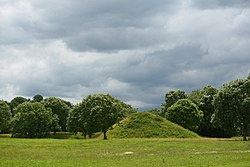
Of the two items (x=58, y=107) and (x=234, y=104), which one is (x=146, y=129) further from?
(x=58, y=107)

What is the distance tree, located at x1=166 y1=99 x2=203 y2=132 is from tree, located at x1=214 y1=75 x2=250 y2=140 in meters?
32.8

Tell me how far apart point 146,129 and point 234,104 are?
21.4 metres

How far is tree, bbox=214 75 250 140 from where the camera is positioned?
78188mm

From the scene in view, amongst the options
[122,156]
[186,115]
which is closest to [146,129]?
[186,115]

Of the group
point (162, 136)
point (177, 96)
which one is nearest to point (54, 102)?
point (177, 96)

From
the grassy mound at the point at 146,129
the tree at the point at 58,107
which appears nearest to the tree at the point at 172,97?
the tree at the point at 58,107

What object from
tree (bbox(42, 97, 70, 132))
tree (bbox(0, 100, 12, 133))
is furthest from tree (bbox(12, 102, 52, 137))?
tree (bbox(42, 97, 70, 132))

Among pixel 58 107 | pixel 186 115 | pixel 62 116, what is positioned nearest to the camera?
pixel 186 115

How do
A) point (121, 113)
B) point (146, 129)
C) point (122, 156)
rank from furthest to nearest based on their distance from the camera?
1. point (121, 113)
2. point (146, 129)
3. point (122, 156)

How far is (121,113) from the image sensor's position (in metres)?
87.2

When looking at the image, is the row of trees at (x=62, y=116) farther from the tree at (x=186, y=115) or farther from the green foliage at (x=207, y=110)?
the green foliage at (x=207, y=110)

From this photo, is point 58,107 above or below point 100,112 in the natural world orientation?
above

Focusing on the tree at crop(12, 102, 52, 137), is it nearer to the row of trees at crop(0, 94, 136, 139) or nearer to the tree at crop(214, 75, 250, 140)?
the row of trees at crop(0, 94, 136, 139)

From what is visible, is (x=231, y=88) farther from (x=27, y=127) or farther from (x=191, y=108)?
(x=27, y=127)
